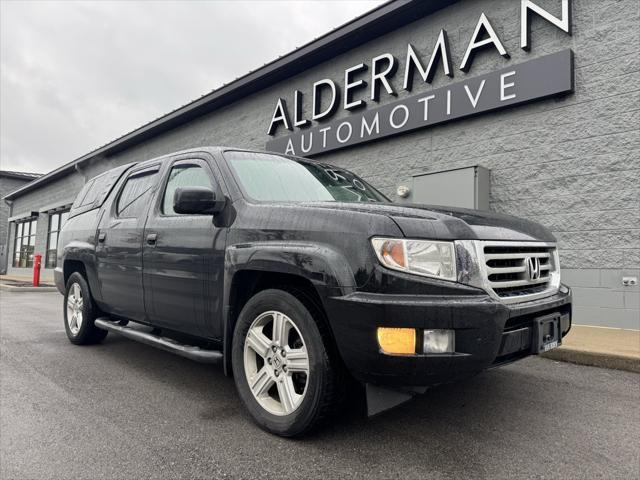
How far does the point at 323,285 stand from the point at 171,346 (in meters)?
1.53

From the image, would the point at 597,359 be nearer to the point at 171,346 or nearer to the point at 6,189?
the point at 171,346

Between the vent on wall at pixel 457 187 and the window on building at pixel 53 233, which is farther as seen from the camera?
the window on building at pixel 53 233

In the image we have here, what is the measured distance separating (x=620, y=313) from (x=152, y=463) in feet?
19.2

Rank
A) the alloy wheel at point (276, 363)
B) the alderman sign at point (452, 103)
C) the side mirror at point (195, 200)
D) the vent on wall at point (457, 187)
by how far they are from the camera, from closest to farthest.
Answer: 1. the alloy wheel at point (276, 363)
2. the side mirror at point (195, 200)
3. the alderman sign at point (452, 103)
4. the vent on wall at point (457, 187)

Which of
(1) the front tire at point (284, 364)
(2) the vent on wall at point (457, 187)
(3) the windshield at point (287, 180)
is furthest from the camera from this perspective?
(2) the vent on wall at point (457, 187)

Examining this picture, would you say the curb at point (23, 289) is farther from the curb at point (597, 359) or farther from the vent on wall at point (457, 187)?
the curb at point (597, 359)

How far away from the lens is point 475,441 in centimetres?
249

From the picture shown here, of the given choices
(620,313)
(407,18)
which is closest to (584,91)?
(620,313)

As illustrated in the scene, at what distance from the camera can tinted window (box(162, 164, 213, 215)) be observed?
3.45 m

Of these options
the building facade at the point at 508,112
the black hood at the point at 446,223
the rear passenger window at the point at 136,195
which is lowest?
the black hood at the point at 446,223

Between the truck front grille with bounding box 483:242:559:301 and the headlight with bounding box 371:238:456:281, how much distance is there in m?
0.23

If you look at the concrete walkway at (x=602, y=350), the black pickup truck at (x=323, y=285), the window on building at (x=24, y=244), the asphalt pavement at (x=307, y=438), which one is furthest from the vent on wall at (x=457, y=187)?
the window on building at (x=24, y=244)

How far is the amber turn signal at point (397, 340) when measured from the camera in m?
2.12

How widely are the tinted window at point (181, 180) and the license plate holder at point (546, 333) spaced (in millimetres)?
2418
